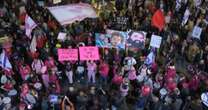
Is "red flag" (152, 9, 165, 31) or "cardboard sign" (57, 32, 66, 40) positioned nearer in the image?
"cardboard sign" (57, 32, 66, 40)

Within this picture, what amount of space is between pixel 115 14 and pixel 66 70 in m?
3.72

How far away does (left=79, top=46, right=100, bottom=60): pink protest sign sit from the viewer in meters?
22.8

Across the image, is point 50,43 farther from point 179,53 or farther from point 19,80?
point 179,53

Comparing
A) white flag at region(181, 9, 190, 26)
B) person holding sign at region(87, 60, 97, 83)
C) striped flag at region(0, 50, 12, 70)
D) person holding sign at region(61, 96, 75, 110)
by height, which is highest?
white flag at region(181, 9, 190, 26)

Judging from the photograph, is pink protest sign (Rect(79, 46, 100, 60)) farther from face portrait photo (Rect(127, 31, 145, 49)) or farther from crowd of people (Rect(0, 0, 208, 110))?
face portrait photo (Rect(127, 31, 145, 49))

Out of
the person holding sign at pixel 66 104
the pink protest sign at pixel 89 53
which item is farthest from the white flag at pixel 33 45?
the person holding sign at pixel 66 104

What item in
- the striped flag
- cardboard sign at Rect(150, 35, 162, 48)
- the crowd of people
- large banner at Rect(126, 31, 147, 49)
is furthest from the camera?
large banner at Rect(126, 31, 147, 49)

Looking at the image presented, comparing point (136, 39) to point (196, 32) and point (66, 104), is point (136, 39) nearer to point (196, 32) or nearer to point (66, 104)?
point (196, 32)

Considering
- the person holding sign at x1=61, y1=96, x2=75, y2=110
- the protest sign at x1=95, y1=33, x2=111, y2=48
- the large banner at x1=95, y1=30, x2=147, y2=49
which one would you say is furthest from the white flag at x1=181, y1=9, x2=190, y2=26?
the person holding sign at x1=61, y1=96, x2=75, y2=110

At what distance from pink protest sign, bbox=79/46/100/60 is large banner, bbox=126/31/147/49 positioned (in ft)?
4.86

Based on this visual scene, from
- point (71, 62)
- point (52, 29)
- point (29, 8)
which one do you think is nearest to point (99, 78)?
point (71, 62)

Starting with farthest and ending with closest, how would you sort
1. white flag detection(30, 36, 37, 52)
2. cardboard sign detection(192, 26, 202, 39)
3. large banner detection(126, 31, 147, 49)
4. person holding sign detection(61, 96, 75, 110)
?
1. cardboard sign detection(192, 26, 202, 39)
2. large banner detection(126, 31, 147, 49)
3. white flag detection(30, 36, 37, 52)
4. person holding sign detection(61, 96, 75, 110)

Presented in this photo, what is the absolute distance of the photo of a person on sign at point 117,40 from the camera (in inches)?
928

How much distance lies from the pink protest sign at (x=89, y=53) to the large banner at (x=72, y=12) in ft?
4.96
